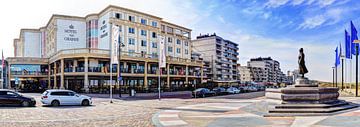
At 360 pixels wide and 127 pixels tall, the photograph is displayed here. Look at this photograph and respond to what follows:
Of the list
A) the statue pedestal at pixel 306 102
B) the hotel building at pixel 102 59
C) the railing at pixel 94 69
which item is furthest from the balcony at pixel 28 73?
the statue pedestal at pixel 306 102

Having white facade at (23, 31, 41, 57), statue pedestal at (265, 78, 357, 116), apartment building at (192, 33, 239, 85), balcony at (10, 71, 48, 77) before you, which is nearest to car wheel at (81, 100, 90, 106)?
statue pedestal at (265, 78, 357, 116)

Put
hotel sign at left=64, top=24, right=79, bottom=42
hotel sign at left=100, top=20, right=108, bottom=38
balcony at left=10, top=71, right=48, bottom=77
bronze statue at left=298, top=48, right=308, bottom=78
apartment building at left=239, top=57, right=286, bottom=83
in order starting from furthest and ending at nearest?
apartment building at left=239, top=57, right=286, bottom=83
hotel sign at left=64, top=24, right=79, bottom=42
hotel sign at left=100, top=20, right=108, bottom=38
balcony at left=10, top=71, right=48, bottom=77
bronze statue at left=298, top=48, right=308, bottom=78

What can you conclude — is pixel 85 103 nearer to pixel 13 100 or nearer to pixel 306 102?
pixel 13 100

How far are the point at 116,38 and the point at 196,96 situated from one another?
47.2 feet

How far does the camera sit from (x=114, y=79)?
49.1 m

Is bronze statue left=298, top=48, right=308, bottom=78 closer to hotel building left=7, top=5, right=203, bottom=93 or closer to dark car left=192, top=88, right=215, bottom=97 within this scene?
dark car left=192, top=88, right=215, bottom=97

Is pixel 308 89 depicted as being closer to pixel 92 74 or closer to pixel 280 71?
pixel 92 74

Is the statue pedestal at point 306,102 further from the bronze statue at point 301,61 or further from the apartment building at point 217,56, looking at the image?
the apartment building at point 217,56

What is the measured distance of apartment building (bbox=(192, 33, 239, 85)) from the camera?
333 ft

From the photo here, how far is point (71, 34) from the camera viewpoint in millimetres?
62656

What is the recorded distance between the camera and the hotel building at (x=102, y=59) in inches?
1834

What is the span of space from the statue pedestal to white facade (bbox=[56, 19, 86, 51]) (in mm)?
55273

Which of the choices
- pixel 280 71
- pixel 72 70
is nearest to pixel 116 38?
pixel 72 70

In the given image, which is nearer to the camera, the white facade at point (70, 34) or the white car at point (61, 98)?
the white car at point (61, 98)
